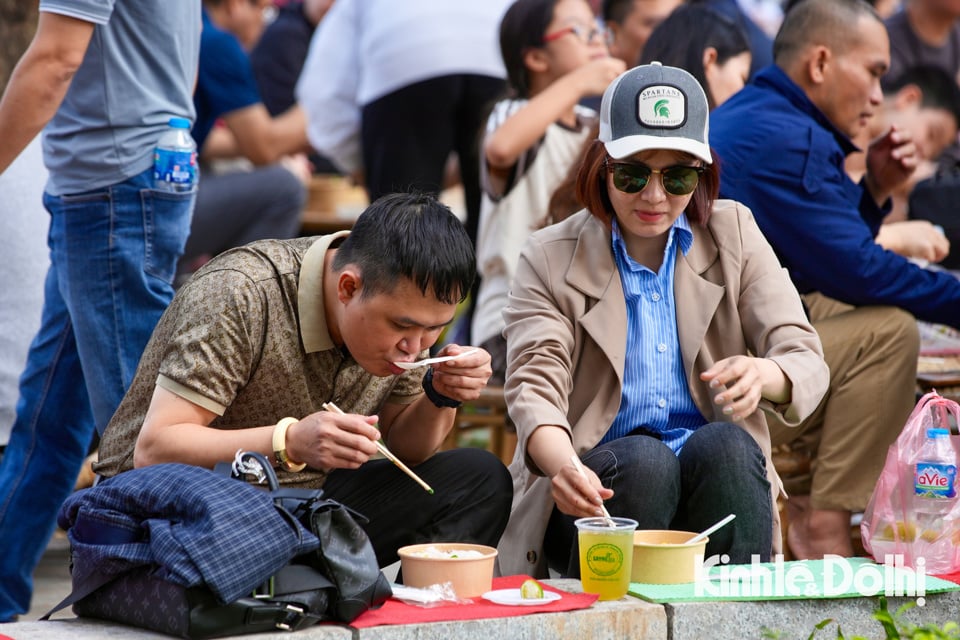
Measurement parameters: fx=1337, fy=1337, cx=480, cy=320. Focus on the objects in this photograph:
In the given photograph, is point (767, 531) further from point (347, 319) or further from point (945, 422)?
point (347, 319)

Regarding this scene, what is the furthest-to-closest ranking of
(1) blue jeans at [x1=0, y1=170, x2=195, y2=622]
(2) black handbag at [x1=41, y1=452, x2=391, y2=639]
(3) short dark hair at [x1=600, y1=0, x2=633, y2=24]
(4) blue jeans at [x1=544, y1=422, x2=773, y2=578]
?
(3) short dark hair at [x1=600, y1=0, x2=633, y2=24], (1) blue jeans at [x1=0, y1=170, x2=195, y2=622], (4) blue jeans at [x1=544, y1=422, x2=773, y2=578], (2) black handbag at [x1=41, y1=452, x2=391, y2=639]

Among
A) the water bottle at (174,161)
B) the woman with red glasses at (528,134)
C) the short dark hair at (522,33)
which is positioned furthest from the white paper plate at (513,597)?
the short dark hair at (522,33)

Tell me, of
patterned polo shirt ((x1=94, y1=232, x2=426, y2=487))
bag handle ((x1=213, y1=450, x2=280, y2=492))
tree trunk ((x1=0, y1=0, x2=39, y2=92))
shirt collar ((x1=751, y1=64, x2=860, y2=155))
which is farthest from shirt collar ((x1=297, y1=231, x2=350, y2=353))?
tree trunk ((x1=0, y1=0, x2=39, y2=92))

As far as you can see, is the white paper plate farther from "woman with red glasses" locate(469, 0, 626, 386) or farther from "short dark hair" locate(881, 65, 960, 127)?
"short dark hair" locate(881, 65, 960, 127)

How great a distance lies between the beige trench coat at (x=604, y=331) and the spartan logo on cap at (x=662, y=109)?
12.0 inches

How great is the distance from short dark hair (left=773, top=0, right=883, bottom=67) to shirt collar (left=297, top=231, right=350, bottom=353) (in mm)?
1892

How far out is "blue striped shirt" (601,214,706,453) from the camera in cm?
315

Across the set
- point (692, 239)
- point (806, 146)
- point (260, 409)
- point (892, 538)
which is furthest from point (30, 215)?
point (892, 538)

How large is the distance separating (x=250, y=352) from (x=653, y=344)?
958 mm

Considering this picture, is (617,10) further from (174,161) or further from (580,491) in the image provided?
(580,491)

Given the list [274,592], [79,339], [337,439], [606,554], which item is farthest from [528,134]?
[274,592]

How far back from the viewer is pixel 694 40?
428cm

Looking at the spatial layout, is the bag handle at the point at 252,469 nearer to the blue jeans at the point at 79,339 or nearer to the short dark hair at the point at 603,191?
the blue jeans at the point at 79,339

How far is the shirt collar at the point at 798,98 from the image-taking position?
401cm
